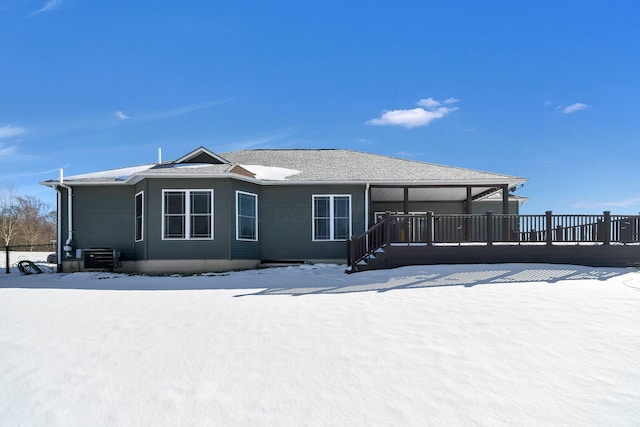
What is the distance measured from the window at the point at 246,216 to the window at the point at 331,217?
6.51 ft

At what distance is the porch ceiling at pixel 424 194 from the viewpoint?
1714cm

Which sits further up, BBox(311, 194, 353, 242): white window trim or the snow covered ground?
BBox(311, 194, 353, 242): white window trim

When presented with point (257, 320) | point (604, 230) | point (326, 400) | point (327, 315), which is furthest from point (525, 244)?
point (326, 400)

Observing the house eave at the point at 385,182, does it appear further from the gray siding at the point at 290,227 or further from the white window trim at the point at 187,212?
the white window trim at the point at 187,212

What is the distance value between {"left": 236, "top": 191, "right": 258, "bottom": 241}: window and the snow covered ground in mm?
5869

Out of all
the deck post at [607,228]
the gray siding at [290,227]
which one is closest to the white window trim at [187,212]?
the gray siding at [290,227]

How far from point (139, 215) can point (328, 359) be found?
1186 cm

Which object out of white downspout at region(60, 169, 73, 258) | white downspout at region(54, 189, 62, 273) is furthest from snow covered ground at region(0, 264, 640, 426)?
white downspout at region(54, 189, 62, 273)

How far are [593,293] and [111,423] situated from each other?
317 inches

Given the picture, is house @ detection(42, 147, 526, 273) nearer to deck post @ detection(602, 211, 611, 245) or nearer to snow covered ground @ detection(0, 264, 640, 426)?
deck post @ detection(602, 211, 611, 245)

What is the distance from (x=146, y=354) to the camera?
4.86 meters

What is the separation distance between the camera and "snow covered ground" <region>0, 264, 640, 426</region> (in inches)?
141

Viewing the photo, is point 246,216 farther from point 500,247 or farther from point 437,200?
point 437,200

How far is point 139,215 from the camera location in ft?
48.7
